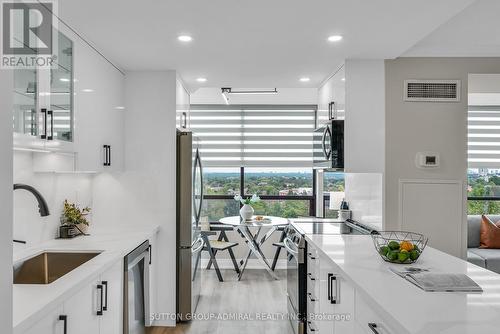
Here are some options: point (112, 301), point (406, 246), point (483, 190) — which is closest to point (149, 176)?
point (112, 301)

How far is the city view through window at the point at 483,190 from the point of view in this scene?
5465 millimetres

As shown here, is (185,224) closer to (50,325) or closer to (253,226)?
(253,226)

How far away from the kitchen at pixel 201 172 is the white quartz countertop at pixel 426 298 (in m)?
0.01

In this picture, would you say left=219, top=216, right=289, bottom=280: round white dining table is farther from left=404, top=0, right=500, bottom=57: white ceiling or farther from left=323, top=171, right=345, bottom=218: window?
left=404, top=0, right=500, bottom=57: white ceiling

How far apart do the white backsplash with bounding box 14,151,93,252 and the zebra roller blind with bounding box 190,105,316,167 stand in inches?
108

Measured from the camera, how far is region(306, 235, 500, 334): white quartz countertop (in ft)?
4.14

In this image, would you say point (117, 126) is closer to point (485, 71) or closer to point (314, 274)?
point (314, 274)

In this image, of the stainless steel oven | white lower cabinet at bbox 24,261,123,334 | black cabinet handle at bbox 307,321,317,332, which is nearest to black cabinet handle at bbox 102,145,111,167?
white lower cabinet at bbox 24,261,123,334

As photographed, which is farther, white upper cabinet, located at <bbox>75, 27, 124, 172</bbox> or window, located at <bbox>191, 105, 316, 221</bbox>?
window, located at <bbox>191, 105, 316, 221</bbox>

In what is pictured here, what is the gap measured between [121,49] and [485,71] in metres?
3.11

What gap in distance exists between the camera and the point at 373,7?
221 centimetres

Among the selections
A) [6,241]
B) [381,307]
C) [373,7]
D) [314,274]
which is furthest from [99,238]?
[373,7]

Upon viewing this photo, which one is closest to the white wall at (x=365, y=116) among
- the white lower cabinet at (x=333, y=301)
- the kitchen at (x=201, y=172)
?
the kitchen at (x=201, y=172)

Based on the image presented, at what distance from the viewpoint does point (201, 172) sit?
161 inches
